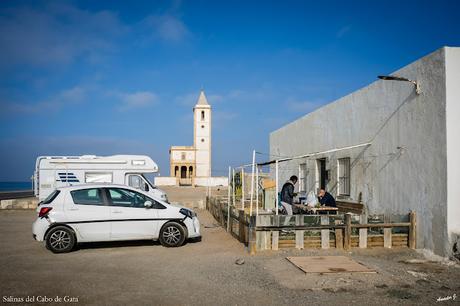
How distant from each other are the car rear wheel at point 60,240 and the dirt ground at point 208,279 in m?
0.20

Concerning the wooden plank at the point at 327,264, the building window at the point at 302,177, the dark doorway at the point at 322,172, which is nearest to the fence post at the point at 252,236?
the wooden plank at the point at 327,264

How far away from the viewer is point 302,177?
16953mm

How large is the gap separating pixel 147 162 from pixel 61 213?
8.44 metres

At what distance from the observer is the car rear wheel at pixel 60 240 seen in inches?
376

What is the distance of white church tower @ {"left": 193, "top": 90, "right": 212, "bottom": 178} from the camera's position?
227ft

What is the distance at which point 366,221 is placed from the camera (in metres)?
9.62

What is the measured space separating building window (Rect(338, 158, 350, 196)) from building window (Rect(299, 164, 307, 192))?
3.21 m

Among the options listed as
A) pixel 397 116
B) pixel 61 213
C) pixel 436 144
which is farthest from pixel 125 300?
pixel 397 116

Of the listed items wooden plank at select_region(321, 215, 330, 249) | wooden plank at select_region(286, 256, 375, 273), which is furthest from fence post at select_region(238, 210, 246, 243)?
wooden plank at select_region(286, 256, 375, 273)

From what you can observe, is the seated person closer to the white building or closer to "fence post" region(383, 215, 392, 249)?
"fence post" region(383, 215, 392, 249)

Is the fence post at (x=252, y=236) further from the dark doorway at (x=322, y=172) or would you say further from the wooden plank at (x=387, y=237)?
the dark doorway at (x=322, y=172)

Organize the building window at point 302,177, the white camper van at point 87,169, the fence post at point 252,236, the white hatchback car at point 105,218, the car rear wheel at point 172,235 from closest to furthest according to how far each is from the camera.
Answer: the fence post at point 252,236 < the white hatchback car at point 105,218 < the car rear wheel at point 172,235 < the building window at point 302,177 < the white camper van at point 87,169

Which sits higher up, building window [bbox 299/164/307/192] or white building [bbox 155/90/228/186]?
white building [bbox 155/90/228/186]

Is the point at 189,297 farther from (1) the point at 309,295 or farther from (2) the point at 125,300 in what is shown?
(1) the point at 309,295
